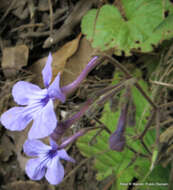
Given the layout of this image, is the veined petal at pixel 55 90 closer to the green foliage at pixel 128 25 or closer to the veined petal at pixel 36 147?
the veined petal at pixel 36 147

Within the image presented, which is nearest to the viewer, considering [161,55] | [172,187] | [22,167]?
[172,187]

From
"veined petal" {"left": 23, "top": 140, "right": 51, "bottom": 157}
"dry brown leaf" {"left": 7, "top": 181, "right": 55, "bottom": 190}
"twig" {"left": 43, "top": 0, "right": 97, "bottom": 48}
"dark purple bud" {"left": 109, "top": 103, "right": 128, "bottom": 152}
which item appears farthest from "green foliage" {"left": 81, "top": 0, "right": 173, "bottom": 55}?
"dry brown leaf" {"left": 7, "top": 181, "right": 55, "bottom": 190}

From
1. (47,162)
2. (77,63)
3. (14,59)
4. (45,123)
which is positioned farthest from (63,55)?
(45,123)

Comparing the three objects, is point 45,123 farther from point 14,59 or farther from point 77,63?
point 14,59

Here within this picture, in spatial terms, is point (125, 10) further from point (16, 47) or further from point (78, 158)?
point (78, 158)

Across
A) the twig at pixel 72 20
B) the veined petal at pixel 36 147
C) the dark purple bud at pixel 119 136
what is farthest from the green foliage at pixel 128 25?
the veined petal at pixel 36 147

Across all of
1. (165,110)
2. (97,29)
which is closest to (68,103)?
(97,29)

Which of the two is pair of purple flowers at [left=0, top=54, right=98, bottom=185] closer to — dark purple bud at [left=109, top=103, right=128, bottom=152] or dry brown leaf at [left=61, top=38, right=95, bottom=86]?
dark purple bud at [left=109, top=103, right=128, bottom=152]

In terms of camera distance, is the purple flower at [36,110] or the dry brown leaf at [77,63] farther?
the dry brown leaf at [77,63]
